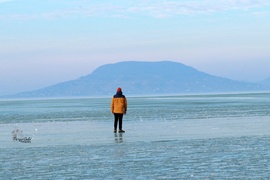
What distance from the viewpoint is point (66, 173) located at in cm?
1549

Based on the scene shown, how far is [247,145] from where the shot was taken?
68.1 ft

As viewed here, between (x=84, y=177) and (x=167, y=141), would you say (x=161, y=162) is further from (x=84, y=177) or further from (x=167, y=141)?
(x=167, y=141)

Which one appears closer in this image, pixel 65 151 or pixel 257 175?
pixel 257 175

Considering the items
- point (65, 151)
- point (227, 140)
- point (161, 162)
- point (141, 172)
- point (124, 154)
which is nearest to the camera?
point (141, 172)

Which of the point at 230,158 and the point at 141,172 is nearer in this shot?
the point at 141,172

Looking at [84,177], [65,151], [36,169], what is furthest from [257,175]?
[65,151]

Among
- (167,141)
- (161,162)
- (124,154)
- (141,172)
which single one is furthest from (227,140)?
(141,172)

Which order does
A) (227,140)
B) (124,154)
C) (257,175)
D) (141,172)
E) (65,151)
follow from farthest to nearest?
(227,140), (65,151), (124,154), (141,172), (257,175)

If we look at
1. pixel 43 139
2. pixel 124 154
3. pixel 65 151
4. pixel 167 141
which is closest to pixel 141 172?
pixel 124 154

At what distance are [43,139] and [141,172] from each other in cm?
1127

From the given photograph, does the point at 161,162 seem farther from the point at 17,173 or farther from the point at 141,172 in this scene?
the point at 17,173

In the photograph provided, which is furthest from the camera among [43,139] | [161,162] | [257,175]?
[43,139]

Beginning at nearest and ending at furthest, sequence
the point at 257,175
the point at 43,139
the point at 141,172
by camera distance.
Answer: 1. the point at 257,175
2. the point at 141,172
3. the point at 43,139

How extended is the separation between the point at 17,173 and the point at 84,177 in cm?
177
